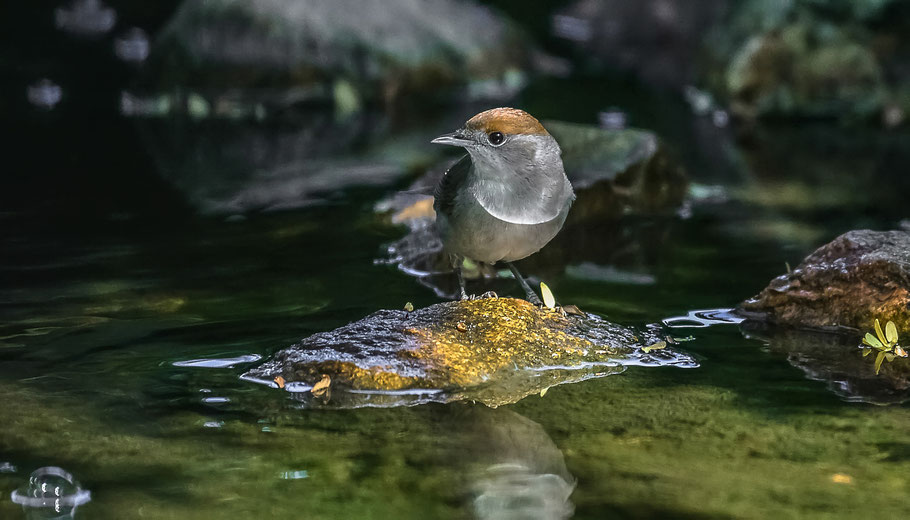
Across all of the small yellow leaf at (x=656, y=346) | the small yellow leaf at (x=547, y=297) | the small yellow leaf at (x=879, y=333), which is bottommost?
the small yellow leaf at (x=656, y=346)

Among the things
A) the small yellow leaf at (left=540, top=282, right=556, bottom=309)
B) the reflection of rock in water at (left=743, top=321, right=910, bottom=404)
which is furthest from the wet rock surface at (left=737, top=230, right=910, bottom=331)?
the small yellow leaf at (left=540, top=282, right=556, bottom=309)

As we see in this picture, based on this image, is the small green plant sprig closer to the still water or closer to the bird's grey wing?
the still water

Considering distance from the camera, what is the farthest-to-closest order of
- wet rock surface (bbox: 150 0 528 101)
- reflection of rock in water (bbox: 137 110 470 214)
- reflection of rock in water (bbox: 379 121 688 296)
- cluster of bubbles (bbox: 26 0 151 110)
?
cluster of bubbles (bbox: 26 0 151 110), wet rock surface (bbox: 150 0 528 101), reflection of rock in water (bbox: 137 110 470 214), reflection of rock in water (bbox: 379 121 688 296)

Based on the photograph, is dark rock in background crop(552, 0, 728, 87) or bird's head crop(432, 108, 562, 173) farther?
dark rock in background crop(552, 0, 728, 87)

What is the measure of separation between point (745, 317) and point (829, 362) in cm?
68

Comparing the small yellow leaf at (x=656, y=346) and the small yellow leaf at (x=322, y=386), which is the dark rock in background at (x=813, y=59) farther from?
the small yellow leaf at (x=322, y=386)

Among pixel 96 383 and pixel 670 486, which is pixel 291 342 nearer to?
pixel 96 383

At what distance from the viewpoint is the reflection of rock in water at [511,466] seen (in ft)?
10.6

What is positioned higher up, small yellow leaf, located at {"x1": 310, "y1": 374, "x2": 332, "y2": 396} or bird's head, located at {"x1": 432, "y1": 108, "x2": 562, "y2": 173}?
bird's head, located at {"x1": 432, "y1": 108, "x2": 562, "y2": 173}

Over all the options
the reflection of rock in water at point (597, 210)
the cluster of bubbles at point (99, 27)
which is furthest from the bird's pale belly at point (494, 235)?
the cluster of bubbles at point (99, 27)

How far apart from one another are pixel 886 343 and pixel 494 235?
1.72m

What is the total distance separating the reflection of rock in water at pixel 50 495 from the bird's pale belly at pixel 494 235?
1.74 m

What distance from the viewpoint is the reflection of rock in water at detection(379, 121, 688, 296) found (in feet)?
20.2

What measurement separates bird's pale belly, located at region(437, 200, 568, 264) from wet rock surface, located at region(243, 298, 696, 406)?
239 millimetres
